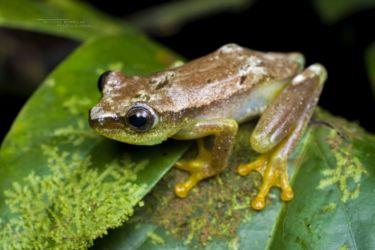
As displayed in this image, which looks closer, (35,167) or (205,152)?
(35,167)

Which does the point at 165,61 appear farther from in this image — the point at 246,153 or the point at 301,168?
the point at 301,168

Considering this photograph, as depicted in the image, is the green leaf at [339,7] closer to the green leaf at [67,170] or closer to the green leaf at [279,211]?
the green leaf at [279,211]

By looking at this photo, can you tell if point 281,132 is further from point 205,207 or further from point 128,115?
point 128,115

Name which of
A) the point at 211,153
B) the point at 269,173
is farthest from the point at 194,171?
the point at 269,173

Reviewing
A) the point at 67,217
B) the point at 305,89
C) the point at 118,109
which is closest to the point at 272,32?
the point at 305,89

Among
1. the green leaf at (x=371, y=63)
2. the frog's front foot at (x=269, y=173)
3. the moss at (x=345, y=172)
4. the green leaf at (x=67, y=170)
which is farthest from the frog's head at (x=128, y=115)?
the green leaf at (x=371, y=63)
